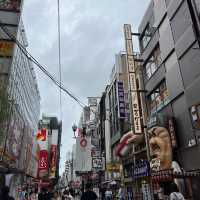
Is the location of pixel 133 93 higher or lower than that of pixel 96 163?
higher

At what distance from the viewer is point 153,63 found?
20.8 metres

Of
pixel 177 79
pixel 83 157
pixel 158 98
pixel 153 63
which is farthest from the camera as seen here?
pixel 83 157

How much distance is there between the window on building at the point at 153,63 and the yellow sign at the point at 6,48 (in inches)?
771

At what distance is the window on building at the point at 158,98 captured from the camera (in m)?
18.1

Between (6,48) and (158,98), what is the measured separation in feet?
74.1

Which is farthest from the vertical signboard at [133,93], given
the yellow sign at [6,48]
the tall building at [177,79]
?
the yellow sign at [6,48]

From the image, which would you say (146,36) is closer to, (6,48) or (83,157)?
(83,157)

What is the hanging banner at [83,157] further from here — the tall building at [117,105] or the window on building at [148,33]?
the window on building at [148,33]

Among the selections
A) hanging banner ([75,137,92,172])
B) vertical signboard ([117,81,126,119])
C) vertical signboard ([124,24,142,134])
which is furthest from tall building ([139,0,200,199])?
hanging banner ([75,137,92,172])

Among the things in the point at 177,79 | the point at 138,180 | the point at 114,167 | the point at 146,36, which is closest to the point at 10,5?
the point at 146,36

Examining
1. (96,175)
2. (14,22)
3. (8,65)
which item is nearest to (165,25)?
(8,65)

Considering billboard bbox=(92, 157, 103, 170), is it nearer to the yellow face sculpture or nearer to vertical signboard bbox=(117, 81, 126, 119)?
vertical signboard bbox=(117, 81, 126, 119)

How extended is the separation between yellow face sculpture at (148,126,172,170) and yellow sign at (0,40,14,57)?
24.1 m

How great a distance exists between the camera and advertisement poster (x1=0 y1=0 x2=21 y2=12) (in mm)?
36406
